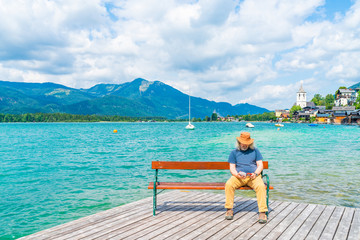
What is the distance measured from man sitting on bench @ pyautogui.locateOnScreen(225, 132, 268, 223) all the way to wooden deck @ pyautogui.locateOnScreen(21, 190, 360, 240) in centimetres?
55

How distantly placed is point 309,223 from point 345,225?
838mm

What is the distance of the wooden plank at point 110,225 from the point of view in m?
6.21

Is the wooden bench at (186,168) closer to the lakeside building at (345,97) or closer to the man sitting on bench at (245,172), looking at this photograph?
the man sitting on bench at (245,172)

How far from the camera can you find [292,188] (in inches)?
558

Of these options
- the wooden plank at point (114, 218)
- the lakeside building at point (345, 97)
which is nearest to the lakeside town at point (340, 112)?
the lakeside building at point (345, 97)

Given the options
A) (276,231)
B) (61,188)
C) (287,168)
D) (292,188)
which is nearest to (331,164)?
(287,168)

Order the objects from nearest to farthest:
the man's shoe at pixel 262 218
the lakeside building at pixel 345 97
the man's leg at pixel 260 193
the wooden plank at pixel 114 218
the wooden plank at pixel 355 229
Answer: the wooden plank at pixel 355 229, the wooden plank at pixel 114 218, the man's shoe at pixel 262 218, the man's leg at pixel 260 193, the lakeside building at pixel 345 97

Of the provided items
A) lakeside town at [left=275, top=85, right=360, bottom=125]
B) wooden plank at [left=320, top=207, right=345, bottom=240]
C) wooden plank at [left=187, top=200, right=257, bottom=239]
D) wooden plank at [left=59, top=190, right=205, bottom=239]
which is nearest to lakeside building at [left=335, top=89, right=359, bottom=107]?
lakeside town at [left=275, top=85, right=360, bottom=125]

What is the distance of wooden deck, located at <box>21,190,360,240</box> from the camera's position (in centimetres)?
613

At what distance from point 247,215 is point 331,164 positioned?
1911 cm

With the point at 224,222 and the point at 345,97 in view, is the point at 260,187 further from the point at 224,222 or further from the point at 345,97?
the point at 345,97

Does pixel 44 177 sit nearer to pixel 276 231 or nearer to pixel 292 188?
pixel 292 188

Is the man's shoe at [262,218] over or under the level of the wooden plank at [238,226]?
over

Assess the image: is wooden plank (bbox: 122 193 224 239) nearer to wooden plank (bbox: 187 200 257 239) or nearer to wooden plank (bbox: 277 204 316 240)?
wooden plank (bbox: 187 200 257 239)
